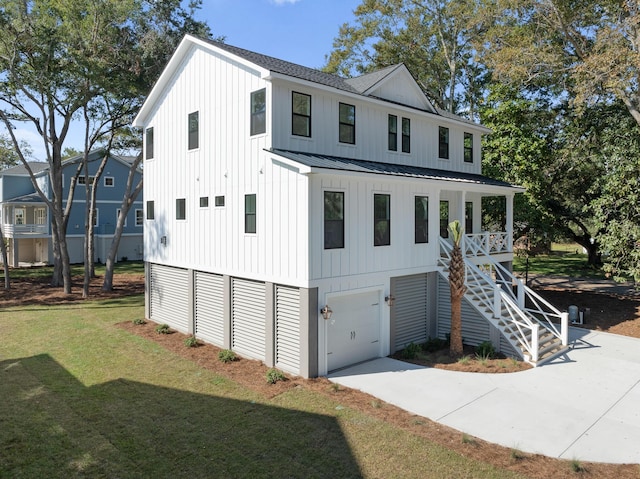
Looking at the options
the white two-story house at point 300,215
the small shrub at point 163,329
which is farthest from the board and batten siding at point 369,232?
the small shrub at point 163,329

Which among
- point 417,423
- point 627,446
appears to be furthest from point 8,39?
point 627,446

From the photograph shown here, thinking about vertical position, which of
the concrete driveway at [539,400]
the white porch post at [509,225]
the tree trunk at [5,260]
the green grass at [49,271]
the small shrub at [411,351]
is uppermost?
the white porch post at [509,225]

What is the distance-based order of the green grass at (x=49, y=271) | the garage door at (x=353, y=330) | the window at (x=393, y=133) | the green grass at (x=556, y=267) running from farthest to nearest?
the green grass at (x=556, y=267) → the green grass at (x=49, y=271) → the window at (x=393, y=133) → the garage door at (x=353, y=330)

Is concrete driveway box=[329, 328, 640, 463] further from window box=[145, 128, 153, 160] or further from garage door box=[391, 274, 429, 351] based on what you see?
window box=[145, 128, 153, 160]

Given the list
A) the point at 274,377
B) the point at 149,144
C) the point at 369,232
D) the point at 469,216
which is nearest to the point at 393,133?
the point at 369,232

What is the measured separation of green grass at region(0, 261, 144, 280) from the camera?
31.1 meters

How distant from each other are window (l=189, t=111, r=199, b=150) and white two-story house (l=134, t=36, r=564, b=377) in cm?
7

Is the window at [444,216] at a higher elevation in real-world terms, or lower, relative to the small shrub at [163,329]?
higher

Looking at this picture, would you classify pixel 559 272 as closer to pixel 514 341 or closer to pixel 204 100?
pixel 514 341

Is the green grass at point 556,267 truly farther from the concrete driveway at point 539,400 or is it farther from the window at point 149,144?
the window at point 149,144

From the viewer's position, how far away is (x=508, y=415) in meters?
9.34

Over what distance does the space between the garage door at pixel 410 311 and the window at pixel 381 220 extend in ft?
4.63


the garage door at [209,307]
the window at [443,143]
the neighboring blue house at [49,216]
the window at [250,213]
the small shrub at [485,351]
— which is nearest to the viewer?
the window at [250,213]

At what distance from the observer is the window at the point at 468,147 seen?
19.6 metres
